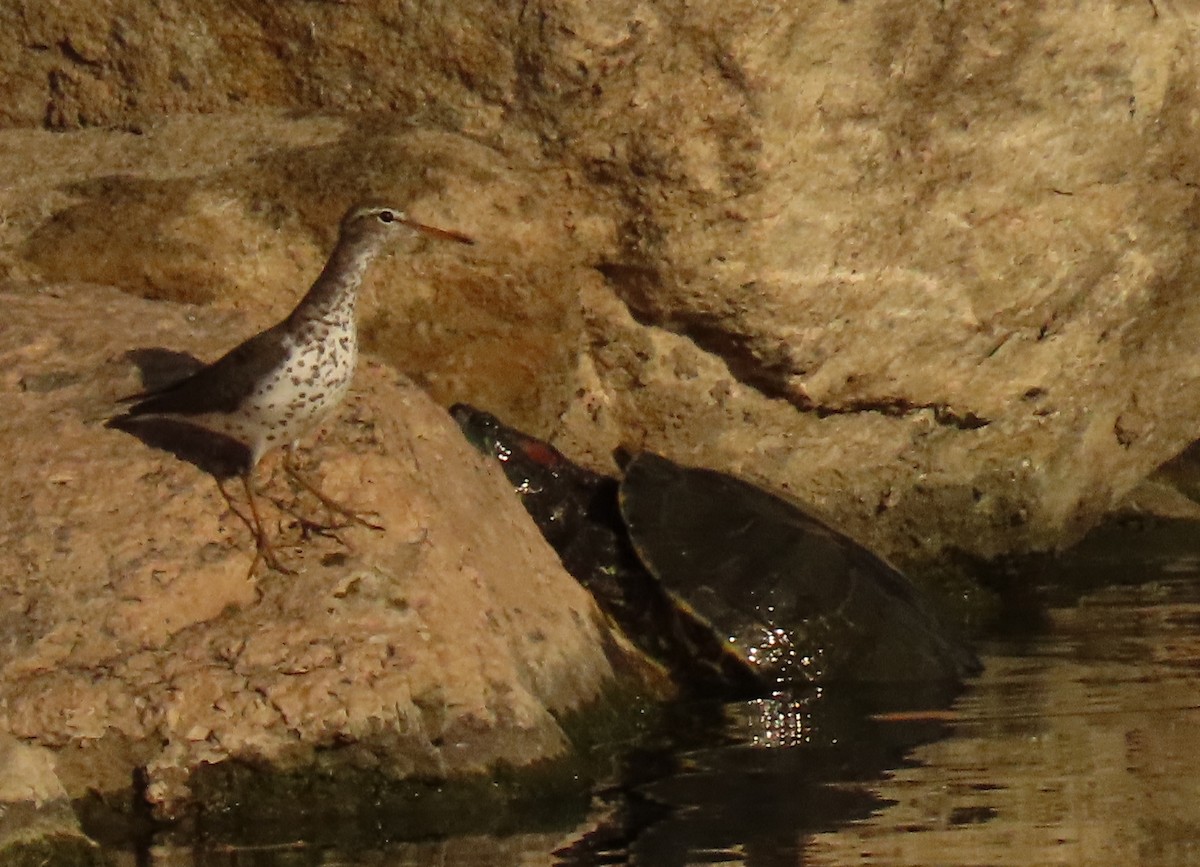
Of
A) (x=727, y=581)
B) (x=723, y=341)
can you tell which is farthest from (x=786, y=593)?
(x=723, y=341)

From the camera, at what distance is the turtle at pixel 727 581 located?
23.4 ft

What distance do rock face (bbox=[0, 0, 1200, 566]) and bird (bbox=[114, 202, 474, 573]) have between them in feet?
5.59

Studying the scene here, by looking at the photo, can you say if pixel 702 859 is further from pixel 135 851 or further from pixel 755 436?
pixel 755 436

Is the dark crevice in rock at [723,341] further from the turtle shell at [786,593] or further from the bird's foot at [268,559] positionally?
the bird's foot at [268,559]

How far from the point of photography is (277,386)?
580cm

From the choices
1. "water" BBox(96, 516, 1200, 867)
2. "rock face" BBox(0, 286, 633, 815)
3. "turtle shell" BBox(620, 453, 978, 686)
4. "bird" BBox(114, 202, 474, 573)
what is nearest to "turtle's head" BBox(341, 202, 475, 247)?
"bird" BBox(114, 202, 474, 573)

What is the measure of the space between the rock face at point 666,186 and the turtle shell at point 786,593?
87 cm

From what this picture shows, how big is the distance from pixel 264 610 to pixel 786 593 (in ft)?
6.99

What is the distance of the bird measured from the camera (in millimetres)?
5832

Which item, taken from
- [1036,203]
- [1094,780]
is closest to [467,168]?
[1036,203]

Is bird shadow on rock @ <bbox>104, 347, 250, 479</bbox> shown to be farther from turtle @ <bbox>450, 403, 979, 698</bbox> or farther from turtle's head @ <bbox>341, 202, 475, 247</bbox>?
turtle @ <bbox>450, 403, 979, 698</bbox>

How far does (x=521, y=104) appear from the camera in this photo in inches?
307

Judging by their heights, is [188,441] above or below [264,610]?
above

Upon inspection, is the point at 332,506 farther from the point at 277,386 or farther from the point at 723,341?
the point at 723,341
